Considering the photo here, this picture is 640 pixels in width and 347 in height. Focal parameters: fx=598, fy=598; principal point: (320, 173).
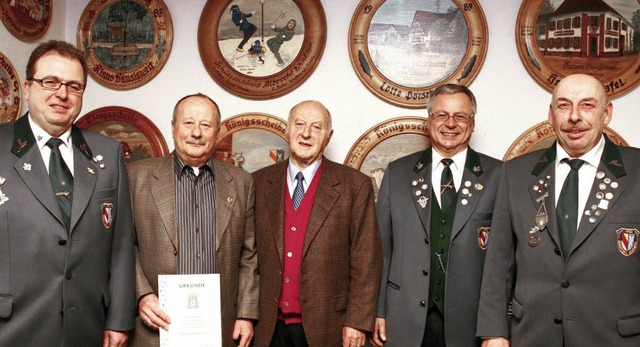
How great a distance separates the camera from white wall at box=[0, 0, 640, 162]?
3521mm

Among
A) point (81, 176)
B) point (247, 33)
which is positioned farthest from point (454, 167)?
point (81, 176)

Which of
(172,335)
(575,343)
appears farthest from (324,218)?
(575,343)

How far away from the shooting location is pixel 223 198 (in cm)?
282

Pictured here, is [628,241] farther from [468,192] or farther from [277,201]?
[277,201]

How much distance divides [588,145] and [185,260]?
180 centimetres

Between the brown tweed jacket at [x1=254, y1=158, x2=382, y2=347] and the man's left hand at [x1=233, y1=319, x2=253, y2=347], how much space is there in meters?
0.04

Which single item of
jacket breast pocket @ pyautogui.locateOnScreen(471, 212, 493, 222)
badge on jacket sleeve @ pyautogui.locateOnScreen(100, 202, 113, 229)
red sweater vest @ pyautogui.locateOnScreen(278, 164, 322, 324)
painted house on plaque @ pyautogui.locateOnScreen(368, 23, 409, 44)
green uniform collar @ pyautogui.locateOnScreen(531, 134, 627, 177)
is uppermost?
painted house on plaque @ pyautogui.locateOnScreen(368, 23, 409, 44)

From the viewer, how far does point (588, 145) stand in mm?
2486

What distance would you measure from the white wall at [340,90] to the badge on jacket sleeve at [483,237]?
2.78 ft

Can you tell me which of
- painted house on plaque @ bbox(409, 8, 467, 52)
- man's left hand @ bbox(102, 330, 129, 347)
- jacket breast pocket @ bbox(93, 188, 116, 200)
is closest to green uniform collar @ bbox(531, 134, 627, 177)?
painted house on plaque @ bbox(409, 8, 467, 52)

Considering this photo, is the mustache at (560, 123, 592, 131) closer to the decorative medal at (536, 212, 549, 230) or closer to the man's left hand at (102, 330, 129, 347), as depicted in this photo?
the decorative medal at (536, 212, 549, 230)

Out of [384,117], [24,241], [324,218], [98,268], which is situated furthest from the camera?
[384,117]

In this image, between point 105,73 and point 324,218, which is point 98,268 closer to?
point 324,218

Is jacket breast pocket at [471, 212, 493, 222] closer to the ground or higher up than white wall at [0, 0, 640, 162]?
closer to the ground
